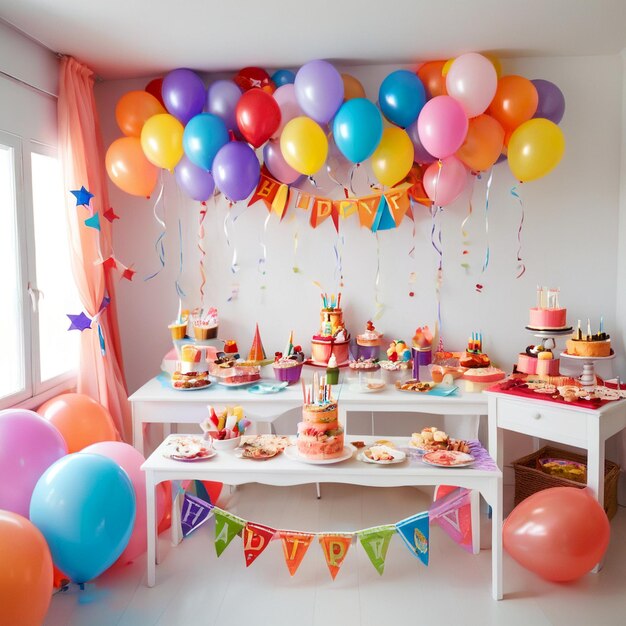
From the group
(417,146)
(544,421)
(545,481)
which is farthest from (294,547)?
(417,146)

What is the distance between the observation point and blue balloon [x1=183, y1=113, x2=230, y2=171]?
9.83ft

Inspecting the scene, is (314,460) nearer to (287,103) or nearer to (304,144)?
(304,144)

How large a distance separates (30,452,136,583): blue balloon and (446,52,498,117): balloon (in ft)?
7.14

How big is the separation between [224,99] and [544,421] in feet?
7.03

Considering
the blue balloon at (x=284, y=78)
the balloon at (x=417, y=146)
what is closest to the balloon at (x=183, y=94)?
the blue balloon at (x=284, y=78)

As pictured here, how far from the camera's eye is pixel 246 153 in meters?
3.01

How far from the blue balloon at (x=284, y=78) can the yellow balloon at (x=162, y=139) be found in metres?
0.58

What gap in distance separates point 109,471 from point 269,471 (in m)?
0.59

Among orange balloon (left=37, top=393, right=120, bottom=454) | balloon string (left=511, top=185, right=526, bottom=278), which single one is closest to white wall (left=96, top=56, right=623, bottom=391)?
balloon string (left=511, top=185, right=526, bottom=278)

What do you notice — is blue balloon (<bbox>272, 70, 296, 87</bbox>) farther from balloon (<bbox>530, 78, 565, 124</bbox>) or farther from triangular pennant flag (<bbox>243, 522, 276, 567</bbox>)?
triangular pennant flag (<bbox>243, 522, 276, 567</bbox>)

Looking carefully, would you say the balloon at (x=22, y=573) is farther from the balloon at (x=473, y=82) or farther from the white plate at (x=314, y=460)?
the balloon at (x=473, y=82)

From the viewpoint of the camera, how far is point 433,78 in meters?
3.15

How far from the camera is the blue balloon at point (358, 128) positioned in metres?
2.88

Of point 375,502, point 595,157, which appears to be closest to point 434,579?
point 375,502
